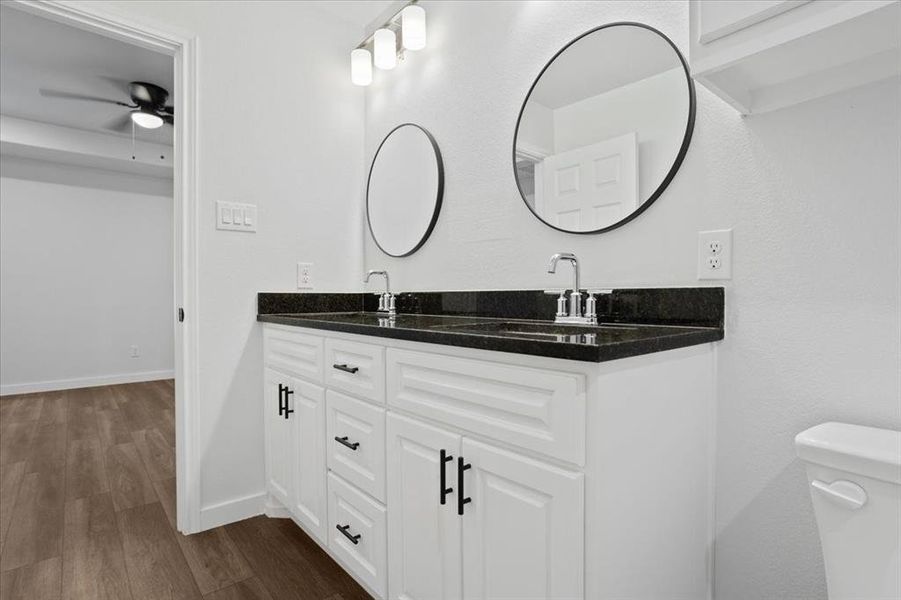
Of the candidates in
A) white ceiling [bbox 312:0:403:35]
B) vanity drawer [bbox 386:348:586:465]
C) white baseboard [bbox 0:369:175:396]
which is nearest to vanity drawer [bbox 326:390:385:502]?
vanity drawer [bbox 386:348:586:465]

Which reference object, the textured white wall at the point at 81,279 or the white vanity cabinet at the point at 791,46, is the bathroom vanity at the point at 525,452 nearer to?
the white vanity cabinet at the point at 791,46

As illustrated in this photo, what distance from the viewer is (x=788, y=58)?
2.98 feet

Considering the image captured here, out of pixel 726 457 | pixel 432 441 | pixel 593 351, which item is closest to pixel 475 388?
pixel 432 441

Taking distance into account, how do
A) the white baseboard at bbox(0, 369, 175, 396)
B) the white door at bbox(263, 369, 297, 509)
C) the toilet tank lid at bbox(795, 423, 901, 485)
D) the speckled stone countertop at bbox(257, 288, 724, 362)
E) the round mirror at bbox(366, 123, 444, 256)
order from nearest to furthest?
the toilet tank lid at bbox(795, 423, 901, 485), the speckled stone countertop at bbox(257, 288, 724, 362), the white door at bbox(263, 369, 297, 509), the round mirror at bbox(366, 123, 444, 256), the white baseboard at bbox(0, 369, 175, 396)

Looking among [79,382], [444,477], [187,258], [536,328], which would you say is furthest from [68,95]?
[444,477]

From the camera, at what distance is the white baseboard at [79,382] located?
14.5 ft

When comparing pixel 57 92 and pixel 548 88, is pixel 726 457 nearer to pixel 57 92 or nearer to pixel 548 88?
pixel 548 88

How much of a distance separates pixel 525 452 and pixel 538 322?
0.67 m

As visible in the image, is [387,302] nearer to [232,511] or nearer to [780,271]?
[232,511]

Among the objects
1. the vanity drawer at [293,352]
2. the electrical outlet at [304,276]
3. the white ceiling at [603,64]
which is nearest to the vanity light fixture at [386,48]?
the white ceiling at [603,64]

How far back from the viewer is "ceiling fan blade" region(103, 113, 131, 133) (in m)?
4.04

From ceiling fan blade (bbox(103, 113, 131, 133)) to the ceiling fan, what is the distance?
150 mm

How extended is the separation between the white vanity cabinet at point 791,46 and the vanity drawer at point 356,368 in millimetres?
1031

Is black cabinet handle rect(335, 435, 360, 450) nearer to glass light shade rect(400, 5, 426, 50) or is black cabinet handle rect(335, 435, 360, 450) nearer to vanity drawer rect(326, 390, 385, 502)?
vanity drawer rect(326, 390, 385, 502)
